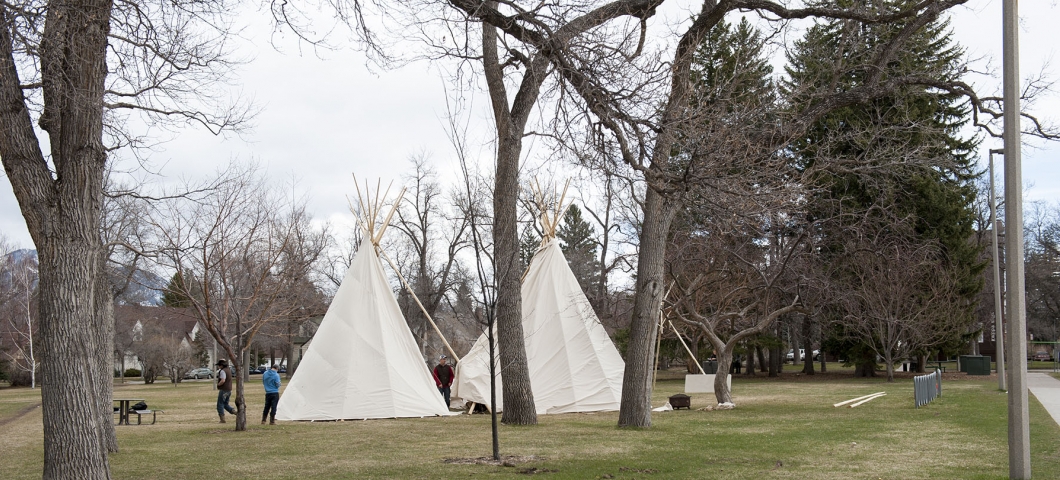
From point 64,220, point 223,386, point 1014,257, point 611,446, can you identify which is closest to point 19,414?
point 223,386

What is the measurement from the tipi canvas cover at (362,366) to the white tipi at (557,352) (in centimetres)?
153

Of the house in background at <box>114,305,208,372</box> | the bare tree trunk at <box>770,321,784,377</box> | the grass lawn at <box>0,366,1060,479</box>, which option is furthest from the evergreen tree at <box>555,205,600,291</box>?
the grass lawn at <box>0,366,1060,479</box>

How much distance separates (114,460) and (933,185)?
30081 millimetres

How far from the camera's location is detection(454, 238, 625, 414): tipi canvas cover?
66.7 ft

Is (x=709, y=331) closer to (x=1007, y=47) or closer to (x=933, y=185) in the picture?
(x=1007, y=47)

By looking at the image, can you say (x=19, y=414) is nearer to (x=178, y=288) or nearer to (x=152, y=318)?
(x=178, y=288)

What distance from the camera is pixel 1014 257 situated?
27.8 ft

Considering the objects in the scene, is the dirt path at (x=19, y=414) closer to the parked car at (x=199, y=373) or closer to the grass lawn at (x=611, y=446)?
the grass lawn at (x=611, y=446)

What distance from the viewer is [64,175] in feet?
24.7

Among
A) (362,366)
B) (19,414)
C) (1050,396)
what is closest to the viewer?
(362,366)

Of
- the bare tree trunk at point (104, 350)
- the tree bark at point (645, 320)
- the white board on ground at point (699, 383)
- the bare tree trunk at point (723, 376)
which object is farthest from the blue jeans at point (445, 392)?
the bare tree trunk at point (104, 350)

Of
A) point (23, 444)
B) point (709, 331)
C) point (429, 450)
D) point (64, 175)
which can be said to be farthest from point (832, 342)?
point (64, 175)

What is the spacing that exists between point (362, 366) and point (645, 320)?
23.8 ft

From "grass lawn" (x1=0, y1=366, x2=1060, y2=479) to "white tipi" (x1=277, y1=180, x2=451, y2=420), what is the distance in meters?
0.92
